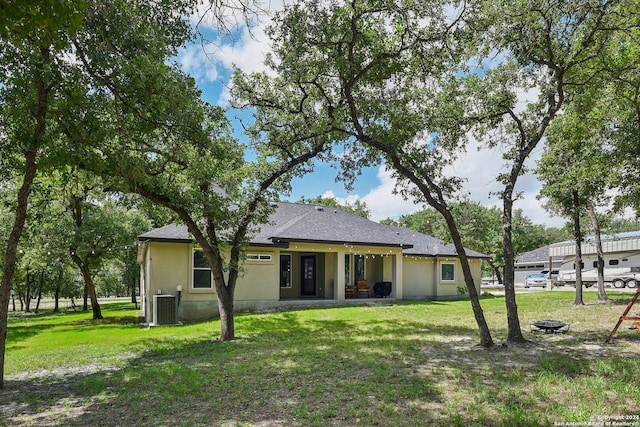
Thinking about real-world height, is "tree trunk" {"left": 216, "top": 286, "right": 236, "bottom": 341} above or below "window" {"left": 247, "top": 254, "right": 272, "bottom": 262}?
below

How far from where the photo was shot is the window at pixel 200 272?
14969mm

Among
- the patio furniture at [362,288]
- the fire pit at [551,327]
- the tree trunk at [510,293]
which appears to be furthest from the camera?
the patio furniture at [362,288]

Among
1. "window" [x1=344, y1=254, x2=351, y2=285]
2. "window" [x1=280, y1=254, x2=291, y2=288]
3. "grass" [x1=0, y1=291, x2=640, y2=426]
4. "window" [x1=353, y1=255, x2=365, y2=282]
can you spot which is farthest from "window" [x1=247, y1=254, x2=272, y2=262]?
"window" [x1=353, y1=255, x2=365, y2=282]

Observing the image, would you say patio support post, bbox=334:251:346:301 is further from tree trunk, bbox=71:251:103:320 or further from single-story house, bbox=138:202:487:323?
tree trunk, bbox=71:251:103:320

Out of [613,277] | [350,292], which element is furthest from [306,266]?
[613,277]

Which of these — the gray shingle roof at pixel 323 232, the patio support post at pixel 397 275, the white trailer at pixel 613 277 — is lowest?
the white trailer at pixel 613 277

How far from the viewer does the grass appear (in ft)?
15.0

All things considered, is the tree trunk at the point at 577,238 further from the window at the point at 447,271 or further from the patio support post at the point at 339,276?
the patio support post at the point at 339,276

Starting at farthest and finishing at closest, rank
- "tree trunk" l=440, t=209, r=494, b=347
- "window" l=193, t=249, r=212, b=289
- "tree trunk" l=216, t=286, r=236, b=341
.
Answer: "window" l=193, t=249, r=212, b=289 → "tree trunk" l=216, t=286, r=236, b=341 → "tree trunk" l=440, t=209, r=494, b=347

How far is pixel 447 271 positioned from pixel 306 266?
7.63 m

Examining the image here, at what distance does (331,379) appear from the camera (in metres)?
6.04

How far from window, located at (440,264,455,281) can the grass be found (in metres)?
10.6

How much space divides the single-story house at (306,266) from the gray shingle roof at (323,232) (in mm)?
34

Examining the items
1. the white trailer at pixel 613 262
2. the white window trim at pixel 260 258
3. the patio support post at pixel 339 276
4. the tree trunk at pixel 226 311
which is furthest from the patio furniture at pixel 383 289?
the white trailer at pixel 613 262
